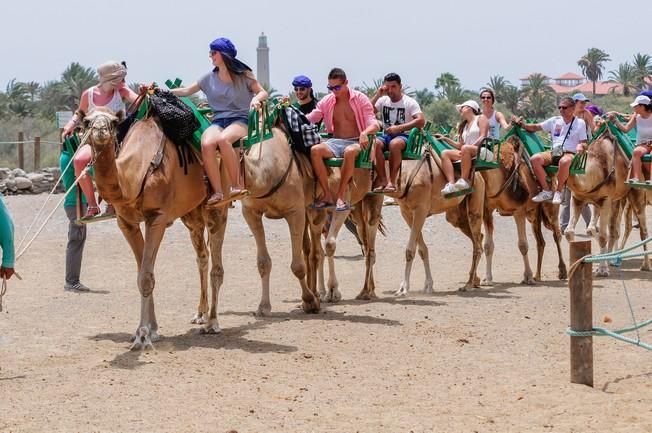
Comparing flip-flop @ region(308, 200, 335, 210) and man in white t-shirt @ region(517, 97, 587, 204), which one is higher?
man in white t-shirt @ region(517, 97, 587, 204)

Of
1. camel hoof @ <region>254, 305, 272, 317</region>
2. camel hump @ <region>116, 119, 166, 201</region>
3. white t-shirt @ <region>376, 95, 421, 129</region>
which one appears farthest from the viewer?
white t-shirt @ <region>376, 95, 421, 129</region>

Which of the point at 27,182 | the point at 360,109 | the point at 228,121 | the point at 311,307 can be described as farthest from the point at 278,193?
the point at 27,182

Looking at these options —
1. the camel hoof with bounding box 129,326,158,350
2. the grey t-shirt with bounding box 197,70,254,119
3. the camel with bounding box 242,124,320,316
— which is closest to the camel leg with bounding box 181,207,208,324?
the camel with bounding box 242,124,320,316

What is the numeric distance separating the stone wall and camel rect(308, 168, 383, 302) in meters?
14.0

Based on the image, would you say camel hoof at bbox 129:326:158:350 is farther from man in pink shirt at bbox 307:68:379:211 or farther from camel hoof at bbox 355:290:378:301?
camel hoof at bbox 355:290:378:301

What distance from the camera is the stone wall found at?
86.0 feet

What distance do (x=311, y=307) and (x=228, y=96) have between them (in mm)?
2705

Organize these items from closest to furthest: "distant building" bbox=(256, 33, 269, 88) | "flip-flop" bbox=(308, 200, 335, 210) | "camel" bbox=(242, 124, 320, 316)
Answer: "camel" bbox=(242, 124, 320, 316)
"flip-flop" bbox=(308, 200, 335, 210)
"distant building" bbox=(256, 33, 269, 88)

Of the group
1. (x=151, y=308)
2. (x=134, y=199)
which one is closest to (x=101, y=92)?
(x=134, y=199)

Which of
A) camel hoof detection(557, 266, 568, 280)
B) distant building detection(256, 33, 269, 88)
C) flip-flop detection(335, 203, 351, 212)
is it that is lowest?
camel hoof detection(557, 266, 568, 280)

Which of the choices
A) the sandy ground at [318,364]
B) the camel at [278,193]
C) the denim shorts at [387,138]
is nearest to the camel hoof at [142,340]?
the sandy ground at [318,364]

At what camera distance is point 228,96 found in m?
10.7

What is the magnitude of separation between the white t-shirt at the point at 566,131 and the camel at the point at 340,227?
3.30m

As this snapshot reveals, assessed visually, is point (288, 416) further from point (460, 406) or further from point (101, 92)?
point (101, 92)
